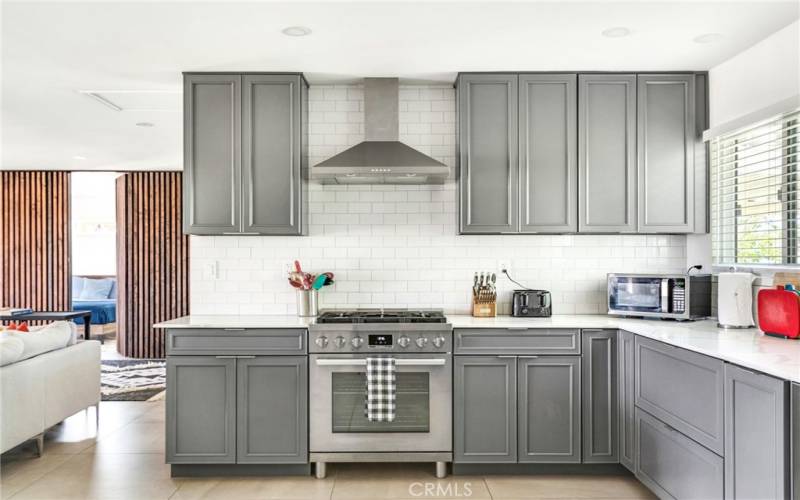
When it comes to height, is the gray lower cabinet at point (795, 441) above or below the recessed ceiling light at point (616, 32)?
below

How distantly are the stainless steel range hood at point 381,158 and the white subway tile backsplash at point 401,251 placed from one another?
0.20 meters

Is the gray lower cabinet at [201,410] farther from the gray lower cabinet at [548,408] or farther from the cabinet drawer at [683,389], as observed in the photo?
the cabinet drawer at [683,389]

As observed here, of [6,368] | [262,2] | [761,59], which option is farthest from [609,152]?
[6,368]

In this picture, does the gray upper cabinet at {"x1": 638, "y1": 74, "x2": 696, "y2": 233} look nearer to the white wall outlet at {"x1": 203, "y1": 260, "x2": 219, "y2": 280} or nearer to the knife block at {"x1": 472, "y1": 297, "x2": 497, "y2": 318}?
the knife block at {"x1": 472, "y1": 297, "x2": 497, "y2": 318}

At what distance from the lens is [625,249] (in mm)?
4129

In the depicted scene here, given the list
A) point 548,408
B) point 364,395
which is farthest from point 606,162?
point 364,395

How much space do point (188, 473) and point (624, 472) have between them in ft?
8.80

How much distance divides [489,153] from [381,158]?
0.73 m

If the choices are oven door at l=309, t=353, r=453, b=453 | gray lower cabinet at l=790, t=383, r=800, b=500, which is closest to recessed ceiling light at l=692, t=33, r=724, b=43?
gray lower cabinet at l=790, t=383, r=800, b=500

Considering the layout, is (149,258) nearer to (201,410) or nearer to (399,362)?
(201,410)

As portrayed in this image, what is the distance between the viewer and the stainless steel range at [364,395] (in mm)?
3506

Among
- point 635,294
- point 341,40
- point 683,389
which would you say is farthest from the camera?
point 635,294

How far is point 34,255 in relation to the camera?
799 cm

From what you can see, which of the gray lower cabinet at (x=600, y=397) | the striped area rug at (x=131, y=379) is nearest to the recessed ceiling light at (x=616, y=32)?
the gray lower cabinet at (x=600, y=397)
